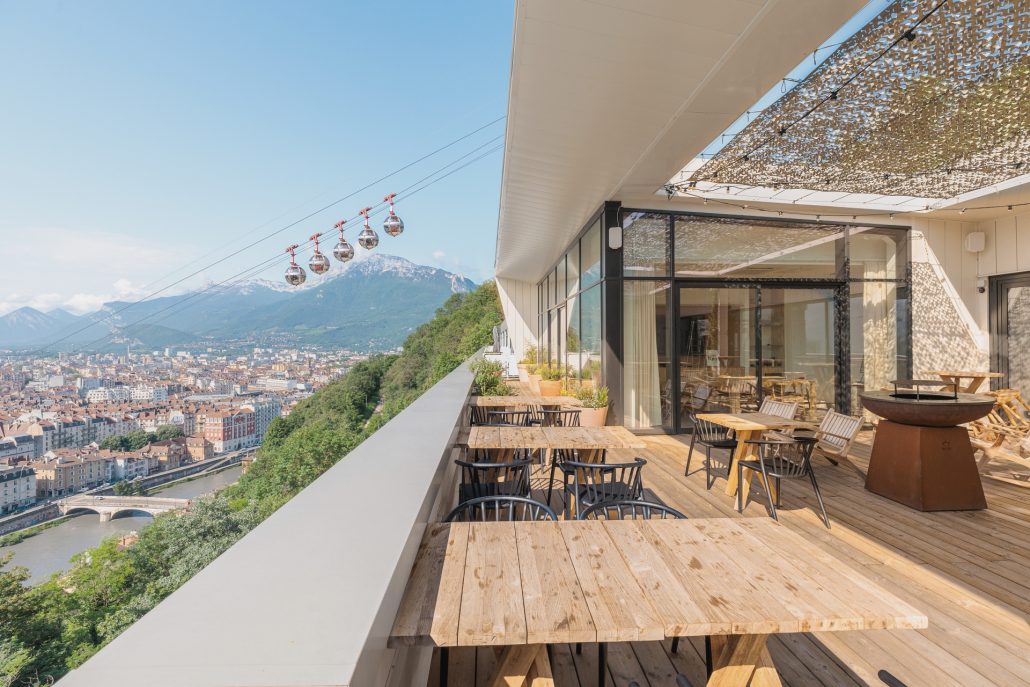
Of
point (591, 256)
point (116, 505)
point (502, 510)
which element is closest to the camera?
point (502, 510)

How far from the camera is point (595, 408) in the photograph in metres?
6.69

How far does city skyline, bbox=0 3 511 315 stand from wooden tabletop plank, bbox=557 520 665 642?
292 centimetres

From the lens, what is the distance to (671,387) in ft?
23.6

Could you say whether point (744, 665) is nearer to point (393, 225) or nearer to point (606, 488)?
point (606, 488)

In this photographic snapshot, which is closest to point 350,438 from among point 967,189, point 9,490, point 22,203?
point 9,490

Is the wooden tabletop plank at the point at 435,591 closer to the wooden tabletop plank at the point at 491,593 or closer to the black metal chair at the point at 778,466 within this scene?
the wooden tabletop plank at the point at 491,593

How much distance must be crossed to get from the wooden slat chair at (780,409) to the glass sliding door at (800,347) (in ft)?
5.93

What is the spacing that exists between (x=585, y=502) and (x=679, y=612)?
5.85 feet

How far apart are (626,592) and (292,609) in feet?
2.89

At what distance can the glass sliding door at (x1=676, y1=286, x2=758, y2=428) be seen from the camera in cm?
723

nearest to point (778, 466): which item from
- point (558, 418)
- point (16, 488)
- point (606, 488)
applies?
point (606, 488)

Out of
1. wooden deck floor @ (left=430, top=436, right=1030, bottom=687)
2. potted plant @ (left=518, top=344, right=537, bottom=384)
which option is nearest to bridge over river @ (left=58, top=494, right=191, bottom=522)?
wooden deck floor @ (left=430, top=436, right=1030, bottom=687)

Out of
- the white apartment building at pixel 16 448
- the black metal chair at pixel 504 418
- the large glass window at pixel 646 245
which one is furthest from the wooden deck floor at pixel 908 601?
the white apartment building at pixel 16 448

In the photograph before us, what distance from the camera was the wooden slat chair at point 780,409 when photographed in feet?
17.7
